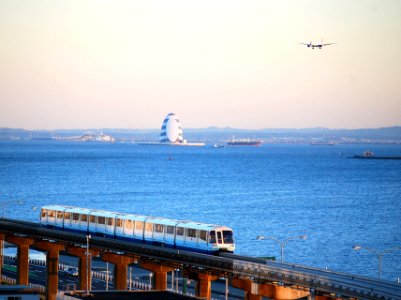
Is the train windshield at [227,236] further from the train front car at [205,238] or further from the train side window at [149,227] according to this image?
the train side window at [149,227]

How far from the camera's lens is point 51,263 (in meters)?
88.4

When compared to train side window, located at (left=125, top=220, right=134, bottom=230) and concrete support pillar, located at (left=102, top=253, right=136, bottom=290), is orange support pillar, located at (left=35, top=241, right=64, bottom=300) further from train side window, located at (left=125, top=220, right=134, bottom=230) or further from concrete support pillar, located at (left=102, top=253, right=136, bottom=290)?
train side window, located at (left=125, top=220, right=134, bottom=230)

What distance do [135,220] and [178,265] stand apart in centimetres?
1104

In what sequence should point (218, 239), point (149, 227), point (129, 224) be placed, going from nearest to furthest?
point (218, 239), point (149, 227), point (129, 224)

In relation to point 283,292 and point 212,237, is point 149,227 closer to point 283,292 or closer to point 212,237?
point 212,237

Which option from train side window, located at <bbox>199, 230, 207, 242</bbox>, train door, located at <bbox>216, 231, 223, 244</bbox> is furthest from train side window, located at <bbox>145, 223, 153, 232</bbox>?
train door, located at <bbox>216, 231, 223, 244</bbox>

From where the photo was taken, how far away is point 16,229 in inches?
3713

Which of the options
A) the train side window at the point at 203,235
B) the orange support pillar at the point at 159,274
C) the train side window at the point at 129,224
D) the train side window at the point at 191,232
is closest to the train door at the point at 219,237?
the train side window at the point at 203,235

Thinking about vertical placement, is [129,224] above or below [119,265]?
above

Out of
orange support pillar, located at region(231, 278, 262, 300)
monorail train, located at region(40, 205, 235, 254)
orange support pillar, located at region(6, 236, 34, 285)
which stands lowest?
orange support pillar, located at region(6, 236, 34, 285)

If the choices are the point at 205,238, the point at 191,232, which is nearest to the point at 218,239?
the point at 205,238

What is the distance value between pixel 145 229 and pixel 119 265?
3711 mm

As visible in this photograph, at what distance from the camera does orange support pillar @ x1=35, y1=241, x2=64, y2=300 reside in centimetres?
8562

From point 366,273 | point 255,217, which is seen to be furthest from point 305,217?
point 366,273
